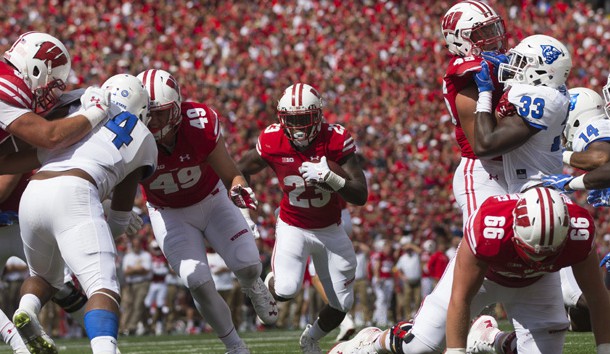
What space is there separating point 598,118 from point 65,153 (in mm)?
3336

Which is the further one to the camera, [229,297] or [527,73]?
[229,297]

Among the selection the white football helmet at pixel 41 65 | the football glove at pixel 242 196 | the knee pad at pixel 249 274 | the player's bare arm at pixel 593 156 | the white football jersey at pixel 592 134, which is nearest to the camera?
the white football helmet at pixel 41 65

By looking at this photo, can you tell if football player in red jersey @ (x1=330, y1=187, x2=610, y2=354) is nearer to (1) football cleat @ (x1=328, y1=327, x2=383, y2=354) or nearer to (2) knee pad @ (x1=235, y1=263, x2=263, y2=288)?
(1) football cleat @ (x1=328, y1=327, x2=383, y2=354)

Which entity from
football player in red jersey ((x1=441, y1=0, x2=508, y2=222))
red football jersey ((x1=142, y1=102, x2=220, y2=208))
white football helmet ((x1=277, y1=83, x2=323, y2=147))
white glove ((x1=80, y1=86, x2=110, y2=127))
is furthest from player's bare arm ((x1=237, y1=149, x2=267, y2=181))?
white glove ((x1=80, y1=86, x2=110, y2=127))

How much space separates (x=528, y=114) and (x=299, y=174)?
2.42 metres

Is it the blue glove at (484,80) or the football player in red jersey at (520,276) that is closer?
the football player in red jersey at (520,276)

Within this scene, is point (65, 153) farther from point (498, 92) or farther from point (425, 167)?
point (425, 167)

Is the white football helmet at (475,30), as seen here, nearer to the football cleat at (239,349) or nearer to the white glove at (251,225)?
the white glove at (251,225)

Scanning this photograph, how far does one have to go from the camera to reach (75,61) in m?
20.4

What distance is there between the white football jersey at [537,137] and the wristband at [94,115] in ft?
6.95

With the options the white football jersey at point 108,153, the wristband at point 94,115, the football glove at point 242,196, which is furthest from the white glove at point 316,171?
the wristband at point 94,115

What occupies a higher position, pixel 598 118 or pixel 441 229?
pixel 598 118

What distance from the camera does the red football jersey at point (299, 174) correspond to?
7727 mm

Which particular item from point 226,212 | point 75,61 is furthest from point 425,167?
point 226,212
